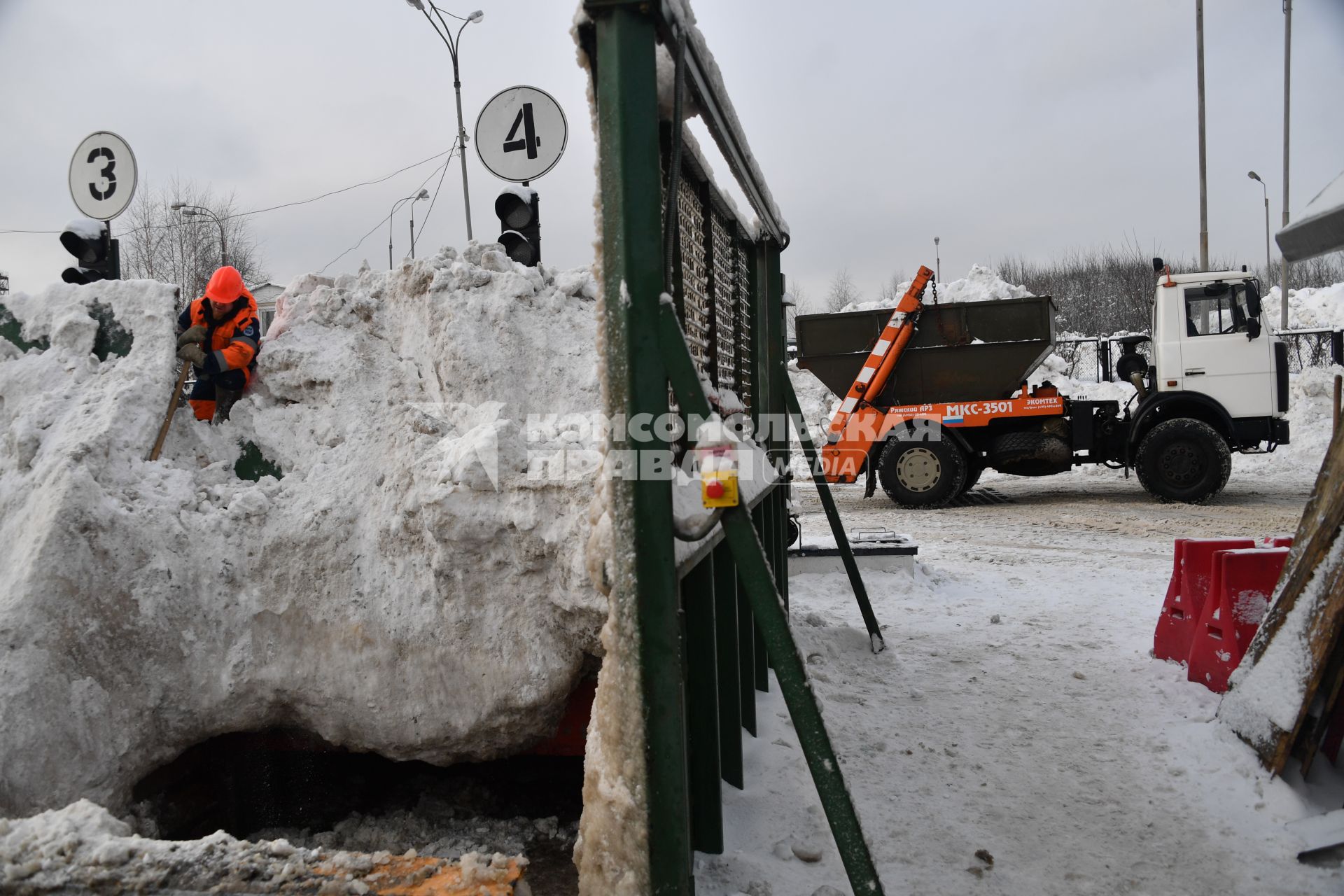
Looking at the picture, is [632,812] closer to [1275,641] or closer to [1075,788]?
[1075,788]

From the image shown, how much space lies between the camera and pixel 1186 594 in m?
4.21

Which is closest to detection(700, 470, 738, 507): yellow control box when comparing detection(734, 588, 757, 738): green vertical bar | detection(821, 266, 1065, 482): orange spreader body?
detection(734, 588, 757, 738): green vertical bar

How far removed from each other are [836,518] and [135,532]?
10.7ft

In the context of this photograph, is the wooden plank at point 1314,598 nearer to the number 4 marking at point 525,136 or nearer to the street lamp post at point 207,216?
the number 4 marking at point 525,136

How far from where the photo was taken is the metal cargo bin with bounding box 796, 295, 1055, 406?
34.9ft

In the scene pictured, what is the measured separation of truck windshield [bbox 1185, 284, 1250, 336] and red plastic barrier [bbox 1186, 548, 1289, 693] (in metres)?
7.67

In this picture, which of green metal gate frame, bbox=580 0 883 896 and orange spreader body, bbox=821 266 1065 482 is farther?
orange spreader body, bbox=821 266 1065 482

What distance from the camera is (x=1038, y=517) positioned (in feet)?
33.6

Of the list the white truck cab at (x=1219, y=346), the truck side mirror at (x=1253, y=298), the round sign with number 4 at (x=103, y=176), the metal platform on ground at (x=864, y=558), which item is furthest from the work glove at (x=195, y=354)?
the truck side mirror at (x=1253, y=298)

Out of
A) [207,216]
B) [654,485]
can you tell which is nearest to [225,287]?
[654,485]

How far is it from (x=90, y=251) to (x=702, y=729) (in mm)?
6123

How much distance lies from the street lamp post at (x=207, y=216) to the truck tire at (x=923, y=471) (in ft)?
52.0

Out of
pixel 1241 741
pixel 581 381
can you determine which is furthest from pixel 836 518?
pixel 1241 741

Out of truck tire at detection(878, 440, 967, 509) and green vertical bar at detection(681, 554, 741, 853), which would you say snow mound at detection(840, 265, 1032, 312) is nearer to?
truck tire at detection(878, 440, 967, 509)
